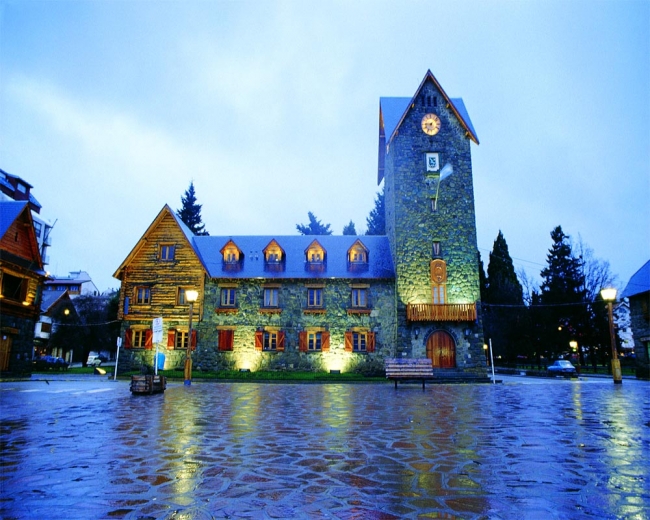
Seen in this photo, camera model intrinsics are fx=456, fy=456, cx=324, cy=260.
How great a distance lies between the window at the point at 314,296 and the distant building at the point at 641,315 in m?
21.6

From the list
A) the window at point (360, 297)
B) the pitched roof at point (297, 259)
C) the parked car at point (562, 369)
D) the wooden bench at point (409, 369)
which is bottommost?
the parked car at point (562, 369)

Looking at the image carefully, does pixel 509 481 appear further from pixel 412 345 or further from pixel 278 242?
pixel 278 242

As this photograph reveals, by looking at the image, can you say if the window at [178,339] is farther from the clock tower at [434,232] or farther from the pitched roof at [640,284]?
the pitched roof at [640,284]

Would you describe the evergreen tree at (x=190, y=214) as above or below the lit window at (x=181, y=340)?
above

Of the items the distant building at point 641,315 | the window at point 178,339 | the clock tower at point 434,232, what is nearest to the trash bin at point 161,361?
the window at point 178,339

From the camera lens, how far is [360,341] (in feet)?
108

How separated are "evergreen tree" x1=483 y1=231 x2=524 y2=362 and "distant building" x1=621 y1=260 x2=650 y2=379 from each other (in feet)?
62.6

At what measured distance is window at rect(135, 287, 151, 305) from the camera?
34125 millimetres

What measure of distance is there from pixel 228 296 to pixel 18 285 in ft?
43.8

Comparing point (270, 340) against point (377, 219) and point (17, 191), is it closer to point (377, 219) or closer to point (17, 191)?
point (377, 219)

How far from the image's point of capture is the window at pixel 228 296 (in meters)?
33.9

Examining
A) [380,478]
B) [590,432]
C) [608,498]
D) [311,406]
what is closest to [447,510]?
[380,478]

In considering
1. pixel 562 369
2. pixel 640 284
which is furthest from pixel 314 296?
pixel 640 284

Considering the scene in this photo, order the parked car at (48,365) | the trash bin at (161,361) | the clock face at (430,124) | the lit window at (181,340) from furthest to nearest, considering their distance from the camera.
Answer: the parked car at (48,365) < the clock face at (430,124) < the lit window at (181,340) < the trash bin at (161,361)
